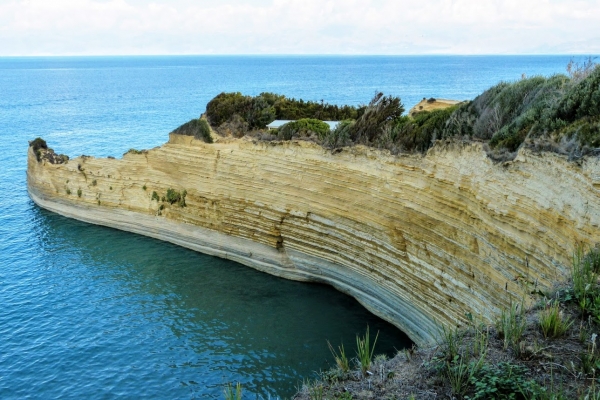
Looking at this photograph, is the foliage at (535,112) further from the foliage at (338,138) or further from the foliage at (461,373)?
the foliage at (461,373)

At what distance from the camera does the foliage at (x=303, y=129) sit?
2531 cm

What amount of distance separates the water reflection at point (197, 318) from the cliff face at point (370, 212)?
1.25m

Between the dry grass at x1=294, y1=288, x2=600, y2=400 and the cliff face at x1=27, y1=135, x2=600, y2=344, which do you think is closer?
the dry grass at x1=294, y1=288, x2=600, y2=400

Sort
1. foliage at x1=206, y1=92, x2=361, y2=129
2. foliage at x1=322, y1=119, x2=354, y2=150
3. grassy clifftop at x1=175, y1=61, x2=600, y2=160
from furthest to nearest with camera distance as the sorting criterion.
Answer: foliage at x1=206, y1=92, x2=361, y2=129 → foliage at x1=322, y1=119, x2=354, y2=150 → grassy clifftop at x1=175, y1=61, x2=600, y2=160

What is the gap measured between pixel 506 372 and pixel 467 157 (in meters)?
9.92

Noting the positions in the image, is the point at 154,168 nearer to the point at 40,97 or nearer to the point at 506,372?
the point at 506,372

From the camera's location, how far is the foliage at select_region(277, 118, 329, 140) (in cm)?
2531

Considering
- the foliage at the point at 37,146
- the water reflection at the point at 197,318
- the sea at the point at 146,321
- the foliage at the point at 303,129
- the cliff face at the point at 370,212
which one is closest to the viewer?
the cliff face at the point at 370,212

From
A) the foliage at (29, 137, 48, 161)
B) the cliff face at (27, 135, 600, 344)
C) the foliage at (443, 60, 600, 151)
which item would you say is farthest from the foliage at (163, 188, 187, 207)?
the foliage at (443, 60, 600, 151)

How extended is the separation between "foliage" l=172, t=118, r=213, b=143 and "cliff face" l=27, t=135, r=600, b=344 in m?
0.39

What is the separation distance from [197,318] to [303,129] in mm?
10047

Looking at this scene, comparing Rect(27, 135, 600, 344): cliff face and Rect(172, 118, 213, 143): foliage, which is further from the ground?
Rect(172, 118, 213, 143): foliage

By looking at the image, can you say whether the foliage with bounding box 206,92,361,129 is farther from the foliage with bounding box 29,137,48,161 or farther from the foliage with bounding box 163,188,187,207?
the foliage with bounding box 29,137,48,161

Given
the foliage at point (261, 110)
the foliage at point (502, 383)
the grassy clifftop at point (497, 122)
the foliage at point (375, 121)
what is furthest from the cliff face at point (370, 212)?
the foliage at point (502, 383)
